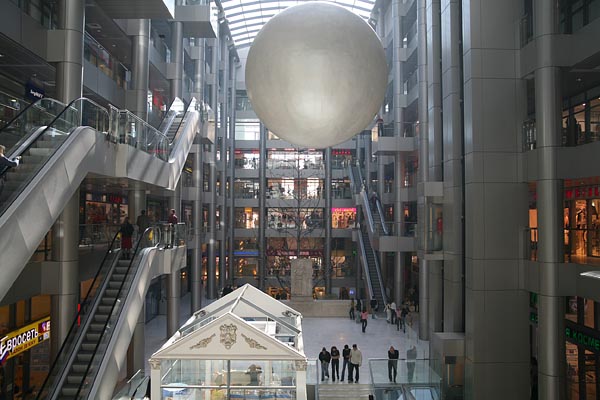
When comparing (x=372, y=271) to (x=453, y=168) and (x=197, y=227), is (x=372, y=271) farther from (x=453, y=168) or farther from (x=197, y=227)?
(x=453, y=168)

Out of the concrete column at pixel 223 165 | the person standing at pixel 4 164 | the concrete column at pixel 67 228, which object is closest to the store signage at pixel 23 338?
the concrete column at pixel 67 228

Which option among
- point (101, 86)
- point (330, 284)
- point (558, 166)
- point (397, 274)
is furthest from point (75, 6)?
point (330, 284)

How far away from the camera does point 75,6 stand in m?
13.3

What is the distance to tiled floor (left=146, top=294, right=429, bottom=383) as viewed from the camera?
21.1m

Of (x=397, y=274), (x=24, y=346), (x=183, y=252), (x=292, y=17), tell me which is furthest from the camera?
(x=397, y=274)

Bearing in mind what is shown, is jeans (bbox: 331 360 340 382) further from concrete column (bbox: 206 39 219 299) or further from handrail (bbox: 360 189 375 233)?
concrete column (bbox: 206 39 219 299)

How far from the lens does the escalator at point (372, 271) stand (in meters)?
31.4

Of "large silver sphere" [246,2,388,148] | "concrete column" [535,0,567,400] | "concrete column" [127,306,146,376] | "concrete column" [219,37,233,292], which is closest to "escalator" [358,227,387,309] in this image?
"concrete column" [219,37,233,292]

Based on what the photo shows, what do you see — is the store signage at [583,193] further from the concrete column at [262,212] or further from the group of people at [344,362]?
the concrete column at [262,212]

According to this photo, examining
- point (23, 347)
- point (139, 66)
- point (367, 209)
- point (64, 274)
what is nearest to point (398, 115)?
point (367, 209)

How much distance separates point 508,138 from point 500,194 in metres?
1.44

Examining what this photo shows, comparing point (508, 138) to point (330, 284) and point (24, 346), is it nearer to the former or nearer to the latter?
point (24, 346)

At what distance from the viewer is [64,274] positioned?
42.6 ft

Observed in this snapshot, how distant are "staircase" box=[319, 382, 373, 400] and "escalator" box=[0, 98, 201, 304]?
8653mm
